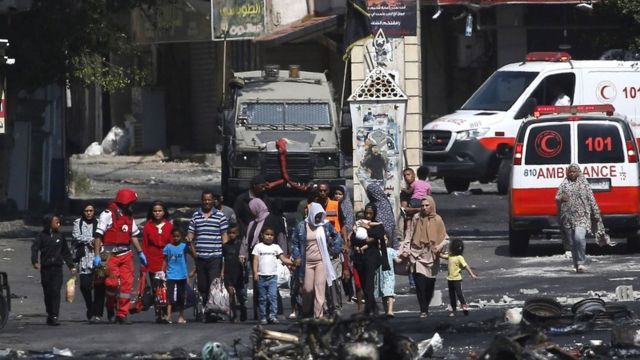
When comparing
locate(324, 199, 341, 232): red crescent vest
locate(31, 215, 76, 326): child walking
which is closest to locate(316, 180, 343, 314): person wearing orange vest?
locate(324, 199, 341, 232): red crescent vest

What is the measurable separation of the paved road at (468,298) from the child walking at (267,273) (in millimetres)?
282

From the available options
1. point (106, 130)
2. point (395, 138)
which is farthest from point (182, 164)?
point (395, 138)

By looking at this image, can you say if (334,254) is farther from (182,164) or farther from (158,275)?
(182,164)

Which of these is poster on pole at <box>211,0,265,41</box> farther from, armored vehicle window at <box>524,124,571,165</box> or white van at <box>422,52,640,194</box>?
armored vehicle window at <box>524,124,571,165</box>

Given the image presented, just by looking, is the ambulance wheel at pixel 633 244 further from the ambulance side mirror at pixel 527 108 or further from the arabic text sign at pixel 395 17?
the ambulance side mirror at pixel 527 108

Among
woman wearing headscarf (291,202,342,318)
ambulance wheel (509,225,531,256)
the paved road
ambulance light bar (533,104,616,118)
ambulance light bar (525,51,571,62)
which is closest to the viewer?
the paved road

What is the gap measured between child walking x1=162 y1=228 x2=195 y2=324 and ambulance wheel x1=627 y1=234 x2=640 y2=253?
8216 mm

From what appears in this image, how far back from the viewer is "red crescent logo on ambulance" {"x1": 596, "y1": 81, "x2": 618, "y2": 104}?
31375 mm

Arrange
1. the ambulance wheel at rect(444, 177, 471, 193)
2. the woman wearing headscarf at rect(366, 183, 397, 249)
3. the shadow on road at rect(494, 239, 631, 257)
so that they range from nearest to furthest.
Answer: the woman wearing headscarf at rect(366, 183, 397, 249) < the shadow on road at rect(494, 239, 631, 257) < the ambulance wheel at rect(444, 177, 471, 193)

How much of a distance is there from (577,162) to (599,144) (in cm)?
41

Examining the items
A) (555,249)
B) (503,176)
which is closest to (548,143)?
(555,249)

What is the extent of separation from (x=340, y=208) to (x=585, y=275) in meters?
3.72

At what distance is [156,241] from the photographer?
62.3 ft

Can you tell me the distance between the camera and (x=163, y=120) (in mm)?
49531
